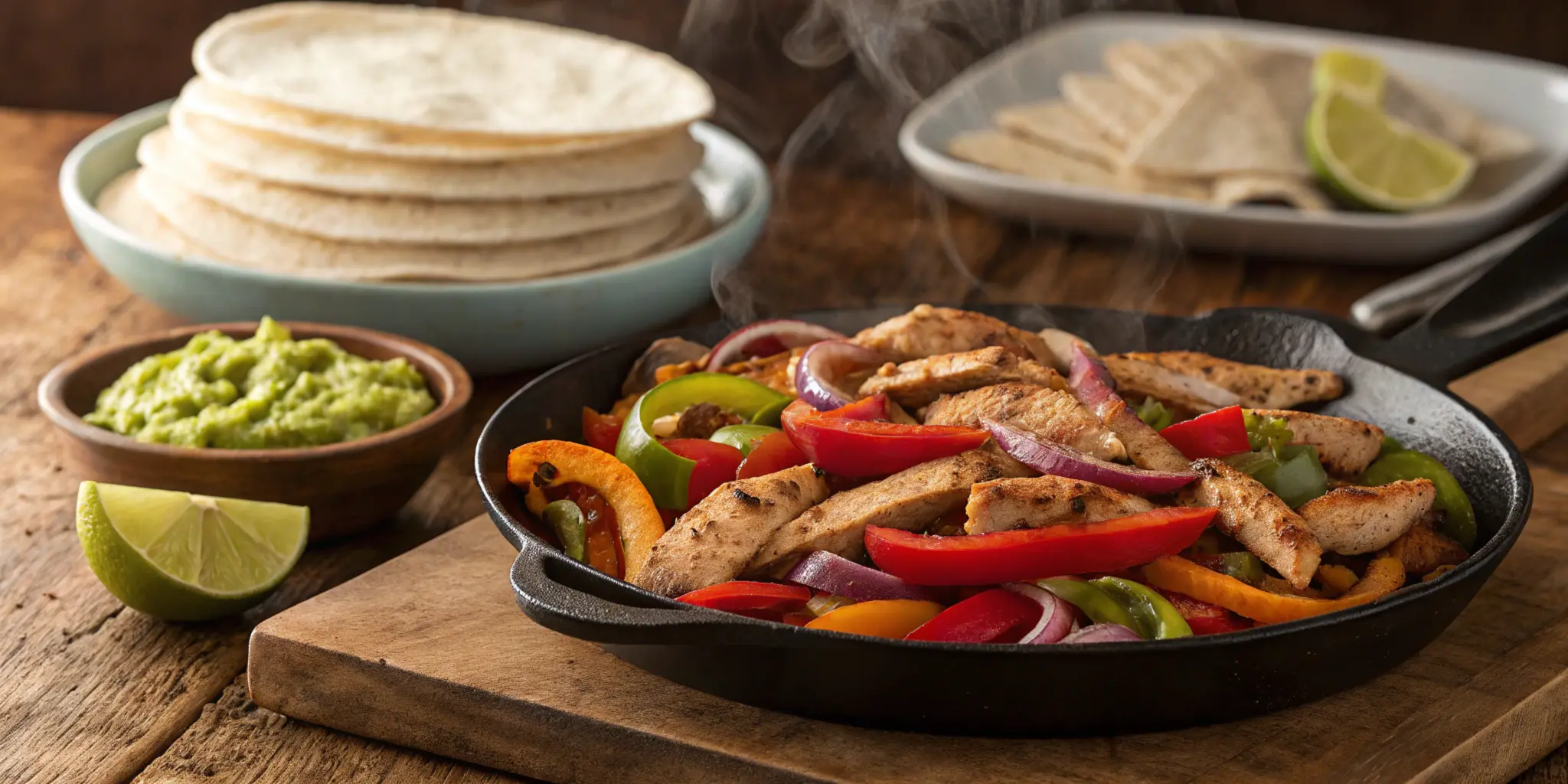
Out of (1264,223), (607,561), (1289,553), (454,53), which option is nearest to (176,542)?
(607,561)

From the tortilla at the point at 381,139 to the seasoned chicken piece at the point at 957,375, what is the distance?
1.48m

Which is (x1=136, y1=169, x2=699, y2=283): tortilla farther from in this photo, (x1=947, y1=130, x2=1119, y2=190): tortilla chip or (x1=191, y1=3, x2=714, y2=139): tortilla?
(x1=947, y1=130, x2=1119, y2=190): tortilla chip

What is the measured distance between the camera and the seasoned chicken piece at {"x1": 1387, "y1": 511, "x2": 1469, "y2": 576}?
7.98ft

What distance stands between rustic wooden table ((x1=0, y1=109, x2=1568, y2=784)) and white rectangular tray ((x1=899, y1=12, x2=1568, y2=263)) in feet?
0.54

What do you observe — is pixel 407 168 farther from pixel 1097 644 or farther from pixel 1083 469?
Answer: pixel 1097 644

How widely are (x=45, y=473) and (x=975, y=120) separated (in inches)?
135

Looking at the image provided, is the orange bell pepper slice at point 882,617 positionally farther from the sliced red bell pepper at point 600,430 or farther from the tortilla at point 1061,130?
the tortilla at point 1061,130

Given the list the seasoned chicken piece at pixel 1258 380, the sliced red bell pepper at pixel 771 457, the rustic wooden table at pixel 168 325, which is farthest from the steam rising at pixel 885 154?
the sliced red bell pepper at pixel 771 457

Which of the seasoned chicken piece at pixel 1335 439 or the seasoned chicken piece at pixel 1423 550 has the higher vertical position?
Answer: the seasoned chicken piece at pixel 1335 439

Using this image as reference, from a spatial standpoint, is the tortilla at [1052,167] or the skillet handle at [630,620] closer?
the skillet handle at [630,620]

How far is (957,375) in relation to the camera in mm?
2568

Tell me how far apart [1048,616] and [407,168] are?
2280 mm

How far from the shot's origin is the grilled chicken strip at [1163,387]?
274 cm

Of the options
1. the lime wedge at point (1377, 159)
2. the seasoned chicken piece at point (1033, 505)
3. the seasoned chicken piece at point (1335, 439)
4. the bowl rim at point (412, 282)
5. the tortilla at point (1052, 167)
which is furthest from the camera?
the tortilla at point (1052, 167)
